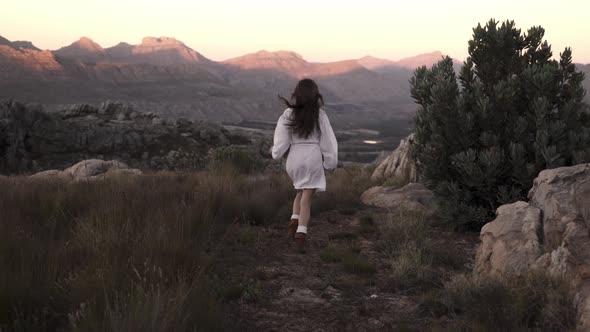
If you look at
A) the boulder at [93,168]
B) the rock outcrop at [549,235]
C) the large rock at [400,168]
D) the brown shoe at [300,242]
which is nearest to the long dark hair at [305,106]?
the brown shoe at [300,242]

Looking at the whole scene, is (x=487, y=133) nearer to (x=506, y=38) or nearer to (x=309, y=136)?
(x=506, y=38)

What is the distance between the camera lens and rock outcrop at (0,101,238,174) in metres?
22.7

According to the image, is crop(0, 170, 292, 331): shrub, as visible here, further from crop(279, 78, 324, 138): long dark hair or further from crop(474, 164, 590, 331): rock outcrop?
crop(474, 164, 590, 331): rock outcrop

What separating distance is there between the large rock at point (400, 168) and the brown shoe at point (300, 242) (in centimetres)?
501

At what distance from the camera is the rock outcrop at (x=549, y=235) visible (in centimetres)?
390

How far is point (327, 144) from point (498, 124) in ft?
7.64

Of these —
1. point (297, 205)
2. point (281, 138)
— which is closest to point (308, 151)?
point (281, 138)

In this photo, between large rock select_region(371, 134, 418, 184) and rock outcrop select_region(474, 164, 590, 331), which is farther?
large rock select_region(371, 134, 418, 184)

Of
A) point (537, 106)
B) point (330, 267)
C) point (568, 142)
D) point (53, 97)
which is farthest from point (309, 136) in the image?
point (53, 97)

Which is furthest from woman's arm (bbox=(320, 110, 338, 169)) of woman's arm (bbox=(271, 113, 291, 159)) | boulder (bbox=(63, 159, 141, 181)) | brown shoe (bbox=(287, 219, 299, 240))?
boulder (bbox=(63, 159, 141, 181))

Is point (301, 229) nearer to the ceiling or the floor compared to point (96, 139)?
nearer to the ceiling

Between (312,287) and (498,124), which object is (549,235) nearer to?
(312,287)

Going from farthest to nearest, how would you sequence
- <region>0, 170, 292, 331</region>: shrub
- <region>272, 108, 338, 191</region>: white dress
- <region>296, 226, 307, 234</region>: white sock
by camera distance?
<region>272, 108, 338, 191</region>: white dress, <region>296, 226, 307, 234</region>: white sock, <region>0, 170, 292, 331</region>: shrub

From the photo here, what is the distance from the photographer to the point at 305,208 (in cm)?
646
